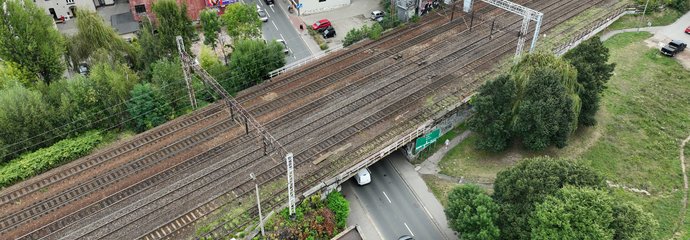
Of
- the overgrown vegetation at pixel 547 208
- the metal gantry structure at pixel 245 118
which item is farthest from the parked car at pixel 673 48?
the metal gantry structure at pixel 245 118

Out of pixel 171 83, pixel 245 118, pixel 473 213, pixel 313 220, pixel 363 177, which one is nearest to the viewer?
pixel 473 213

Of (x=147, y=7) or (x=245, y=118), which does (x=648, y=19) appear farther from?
(x=147, y=7)

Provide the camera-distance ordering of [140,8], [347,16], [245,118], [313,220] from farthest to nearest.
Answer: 1. [347,16]
2. [140,8]
3. [313,220]
4. [245,118]

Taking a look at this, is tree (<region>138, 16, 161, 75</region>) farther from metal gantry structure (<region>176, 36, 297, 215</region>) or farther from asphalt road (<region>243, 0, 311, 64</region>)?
asphalt road (<region>243, 0, 311, 64</region>)

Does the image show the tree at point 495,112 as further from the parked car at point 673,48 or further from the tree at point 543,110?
the parked car at point 673,48

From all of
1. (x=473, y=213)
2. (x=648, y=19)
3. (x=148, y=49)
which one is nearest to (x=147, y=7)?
(x=148, y=49)

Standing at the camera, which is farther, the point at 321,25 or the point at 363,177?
the point at 321,25

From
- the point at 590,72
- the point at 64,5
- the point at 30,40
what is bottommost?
the point at 590,72
